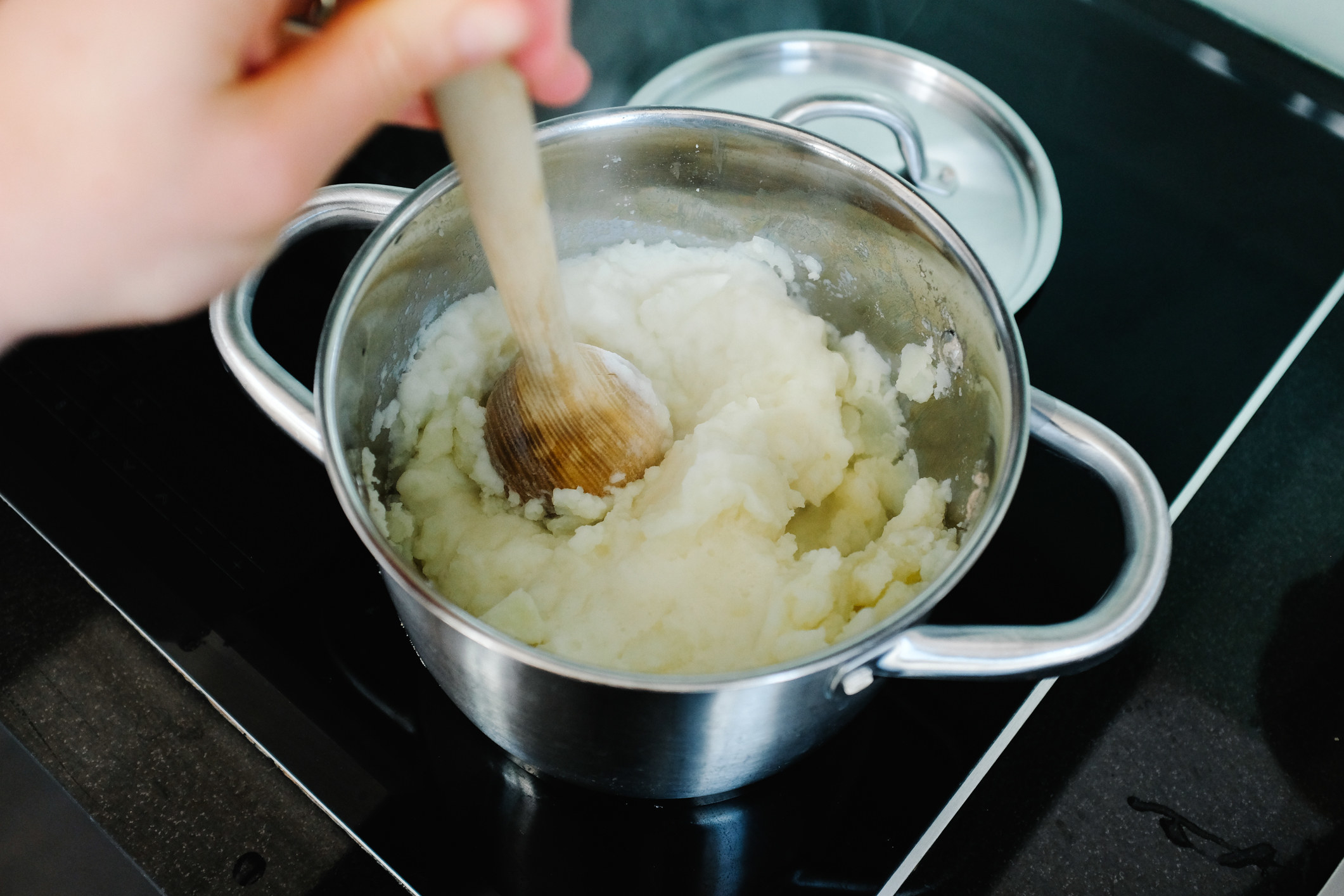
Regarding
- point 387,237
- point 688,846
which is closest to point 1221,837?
point 688,846

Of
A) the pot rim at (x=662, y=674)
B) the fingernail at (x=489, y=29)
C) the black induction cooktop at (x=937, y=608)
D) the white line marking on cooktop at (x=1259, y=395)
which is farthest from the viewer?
the white line marking on cooktop at (x=1259, y=395)

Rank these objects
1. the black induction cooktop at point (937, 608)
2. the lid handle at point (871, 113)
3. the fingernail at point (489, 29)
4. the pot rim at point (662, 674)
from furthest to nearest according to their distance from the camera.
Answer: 1. the lid handle at point (871, 113)
2. the black induction cooktop at point (937, 608)
3. the pot rim at point (662, 674)
4. the fingernail at point (489, 29)

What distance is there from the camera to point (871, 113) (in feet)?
3.14

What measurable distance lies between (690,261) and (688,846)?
0.54m

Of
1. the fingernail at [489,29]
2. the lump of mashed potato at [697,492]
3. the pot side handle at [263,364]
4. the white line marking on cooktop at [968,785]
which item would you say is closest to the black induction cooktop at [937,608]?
the white line marking on cooktop at [968,785]

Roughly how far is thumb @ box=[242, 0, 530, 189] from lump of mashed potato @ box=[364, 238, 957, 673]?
0.34 metres

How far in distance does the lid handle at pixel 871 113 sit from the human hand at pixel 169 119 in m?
0.58

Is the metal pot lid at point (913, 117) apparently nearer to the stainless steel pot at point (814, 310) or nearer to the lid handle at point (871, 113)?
the lid handle at point (871, 113)

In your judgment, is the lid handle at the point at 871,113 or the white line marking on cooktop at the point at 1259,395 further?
the lid handle at the point at 871,113

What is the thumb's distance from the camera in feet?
1.21

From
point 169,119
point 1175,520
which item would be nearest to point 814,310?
point 1175,520

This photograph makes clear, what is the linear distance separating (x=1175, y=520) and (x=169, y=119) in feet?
2.91

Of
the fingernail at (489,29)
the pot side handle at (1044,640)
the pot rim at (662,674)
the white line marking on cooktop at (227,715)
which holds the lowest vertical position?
the white line marking on cooktop at (227,715)

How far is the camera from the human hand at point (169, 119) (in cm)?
38
